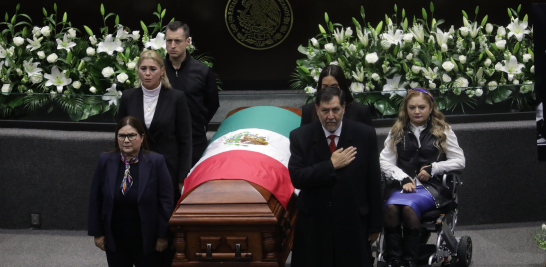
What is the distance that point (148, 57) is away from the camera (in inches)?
141

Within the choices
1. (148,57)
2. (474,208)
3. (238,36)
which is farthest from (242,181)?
(238,36)

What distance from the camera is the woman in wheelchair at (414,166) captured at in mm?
3635

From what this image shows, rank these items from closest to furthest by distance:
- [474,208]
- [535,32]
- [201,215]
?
[535,32] → [201,215] → [474,208]

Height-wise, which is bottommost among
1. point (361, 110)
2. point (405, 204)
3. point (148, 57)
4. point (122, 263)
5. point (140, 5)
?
point (122, 263)

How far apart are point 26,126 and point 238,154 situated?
218 centimetres

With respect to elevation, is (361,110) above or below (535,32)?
below

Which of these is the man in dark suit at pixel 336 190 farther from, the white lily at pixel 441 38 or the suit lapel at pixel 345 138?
the white lily at pixel 441 38

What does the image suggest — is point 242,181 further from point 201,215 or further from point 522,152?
point 522,152

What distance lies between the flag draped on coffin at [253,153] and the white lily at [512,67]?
167cm

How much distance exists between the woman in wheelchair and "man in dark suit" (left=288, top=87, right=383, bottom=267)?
1.66 feet

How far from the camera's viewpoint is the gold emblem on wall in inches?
250

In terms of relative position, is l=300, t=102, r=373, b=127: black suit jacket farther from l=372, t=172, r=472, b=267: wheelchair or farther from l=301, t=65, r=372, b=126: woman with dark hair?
l=372, t=172, r=472, b=267: wheelchair

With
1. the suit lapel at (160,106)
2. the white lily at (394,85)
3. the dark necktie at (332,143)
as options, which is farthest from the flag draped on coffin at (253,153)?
the white lily at (394,85)

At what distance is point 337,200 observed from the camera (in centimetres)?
311
